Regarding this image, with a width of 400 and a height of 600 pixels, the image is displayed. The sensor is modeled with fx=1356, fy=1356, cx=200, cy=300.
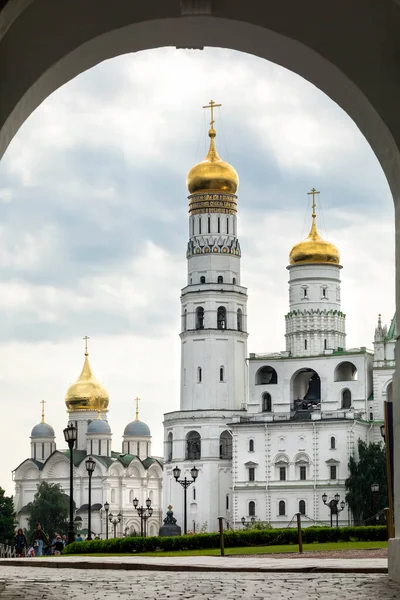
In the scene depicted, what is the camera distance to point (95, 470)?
102 metres

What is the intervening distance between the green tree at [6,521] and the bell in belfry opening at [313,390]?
20243mm

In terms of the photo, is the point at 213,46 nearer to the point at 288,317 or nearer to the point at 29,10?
the point at 29,10

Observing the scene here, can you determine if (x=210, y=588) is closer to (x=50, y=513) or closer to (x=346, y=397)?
(x=346, y=397)

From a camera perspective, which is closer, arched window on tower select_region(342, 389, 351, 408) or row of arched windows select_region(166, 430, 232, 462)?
arched window on tower select_region(342, 389, 351, 408)

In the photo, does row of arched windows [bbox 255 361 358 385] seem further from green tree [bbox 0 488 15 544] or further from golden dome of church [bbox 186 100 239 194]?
green tree [bbox 0 488 15 544]

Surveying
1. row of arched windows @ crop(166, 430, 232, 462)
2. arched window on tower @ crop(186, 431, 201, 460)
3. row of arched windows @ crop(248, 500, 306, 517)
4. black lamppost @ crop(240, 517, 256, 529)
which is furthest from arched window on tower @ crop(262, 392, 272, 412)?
black lamppost @ crop(240, 517, 256, 529)

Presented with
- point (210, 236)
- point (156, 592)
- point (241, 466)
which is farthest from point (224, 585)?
point (210, 236)

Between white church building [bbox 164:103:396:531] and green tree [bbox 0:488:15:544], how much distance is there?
34.1 feet

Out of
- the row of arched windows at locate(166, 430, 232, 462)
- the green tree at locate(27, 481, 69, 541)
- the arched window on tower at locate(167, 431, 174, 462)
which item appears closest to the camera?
the row of arched windows at locate(166, 430, 232, 462)

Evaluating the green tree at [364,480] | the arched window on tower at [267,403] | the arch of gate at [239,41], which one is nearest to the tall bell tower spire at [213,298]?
the arched window on tower at [267,403]

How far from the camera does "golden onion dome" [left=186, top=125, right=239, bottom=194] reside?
86625 millimetres

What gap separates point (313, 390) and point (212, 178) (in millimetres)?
14989

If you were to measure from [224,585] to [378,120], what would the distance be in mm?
3821

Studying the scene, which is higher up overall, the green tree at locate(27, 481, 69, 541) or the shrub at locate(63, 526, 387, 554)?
the green tree at locate(27, 481, 69, 541)
